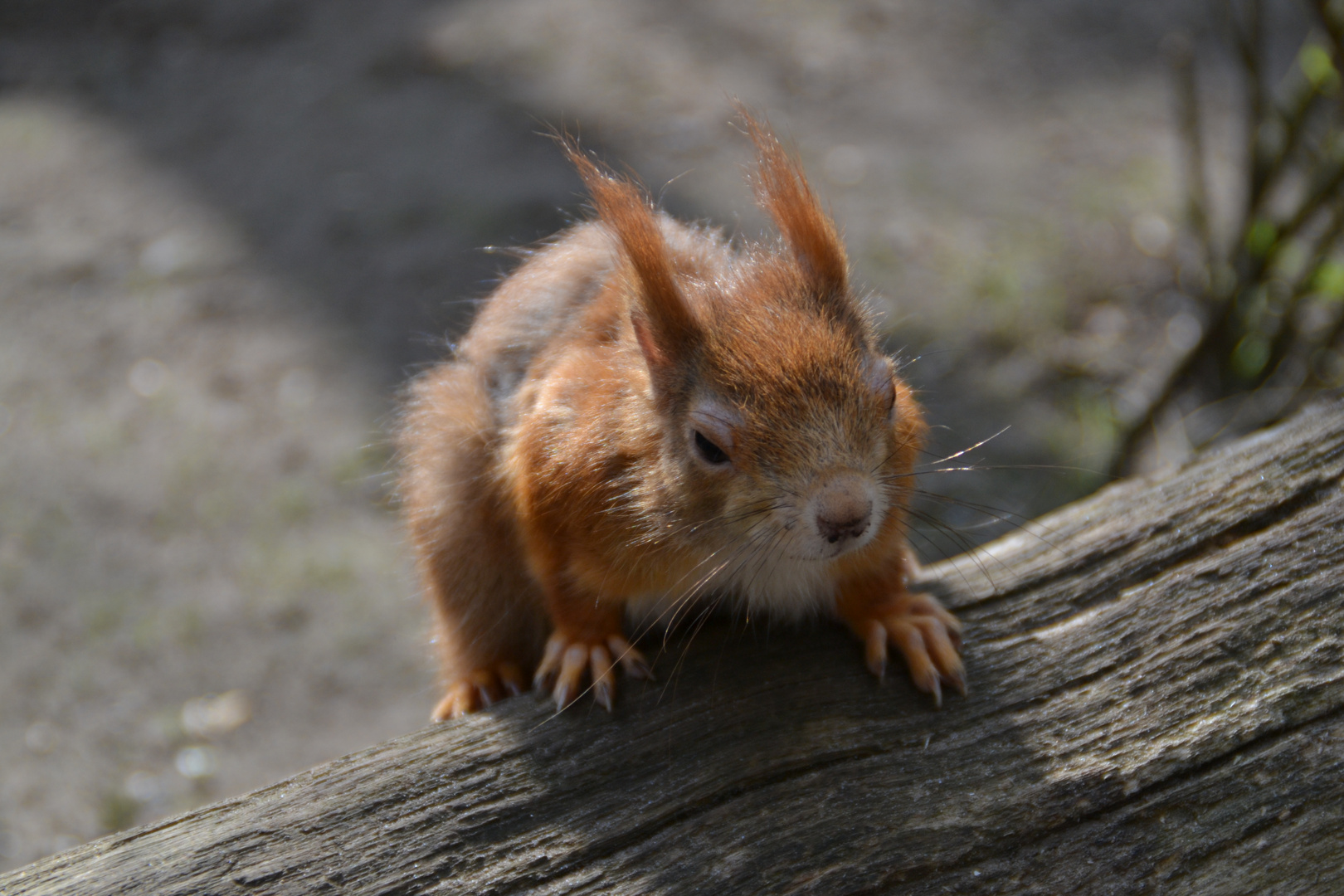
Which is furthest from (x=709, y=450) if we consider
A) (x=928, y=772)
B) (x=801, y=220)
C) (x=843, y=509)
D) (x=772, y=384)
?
(x=928, y=772)

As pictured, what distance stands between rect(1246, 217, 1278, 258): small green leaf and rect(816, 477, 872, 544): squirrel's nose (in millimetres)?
2604

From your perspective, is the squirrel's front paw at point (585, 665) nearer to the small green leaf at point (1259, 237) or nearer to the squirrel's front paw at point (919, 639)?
the squirrel's front paw at point (919, 639)

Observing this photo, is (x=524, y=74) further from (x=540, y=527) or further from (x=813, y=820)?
(x=813, y=820)

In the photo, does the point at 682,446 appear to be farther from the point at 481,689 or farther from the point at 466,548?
the point at 481,689

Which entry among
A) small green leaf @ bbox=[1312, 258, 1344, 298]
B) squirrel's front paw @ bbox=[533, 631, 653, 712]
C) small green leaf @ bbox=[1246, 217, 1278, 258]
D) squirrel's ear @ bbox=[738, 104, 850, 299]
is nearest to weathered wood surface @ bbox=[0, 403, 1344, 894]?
squirrel's front paw @ bbox=[533, 631, 653, 712]

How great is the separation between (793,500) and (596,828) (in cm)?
65

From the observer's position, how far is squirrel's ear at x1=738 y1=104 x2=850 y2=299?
201 centimetres

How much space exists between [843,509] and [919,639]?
45 cm

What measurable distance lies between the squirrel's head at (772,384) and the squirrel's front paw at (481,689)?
816 millimetres

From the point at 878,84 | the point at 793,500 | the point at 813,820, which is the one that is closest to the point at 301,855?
the point at 813,820

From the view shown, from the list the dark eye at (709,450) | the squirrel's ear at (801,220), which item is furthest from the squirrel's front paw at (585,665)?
the squirrel's ear at (801,220)

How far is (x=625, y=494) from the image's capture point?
1.94 meters

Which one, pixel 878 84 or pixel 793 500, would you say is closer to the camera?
pixel 793 500

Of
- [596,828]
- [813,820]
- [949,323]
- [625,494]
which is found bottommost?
[813,820]
